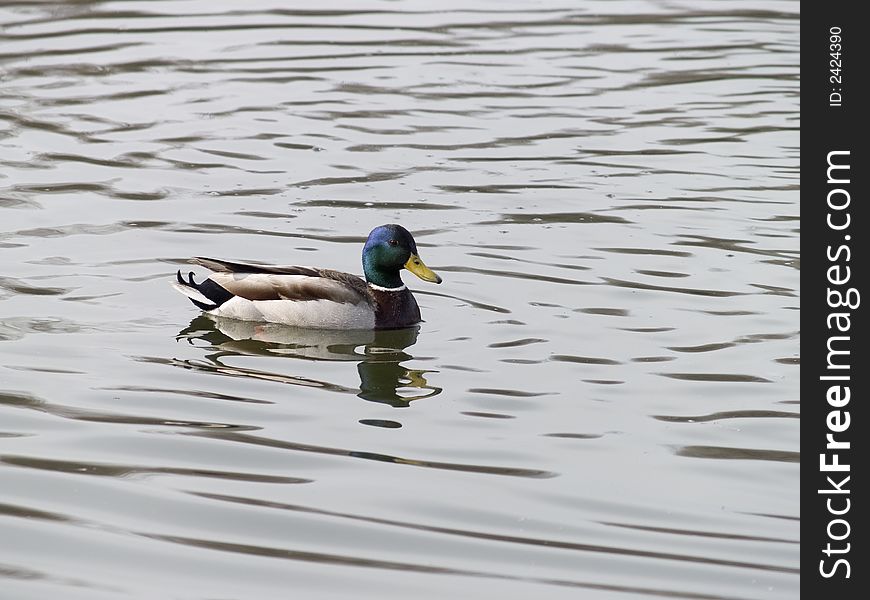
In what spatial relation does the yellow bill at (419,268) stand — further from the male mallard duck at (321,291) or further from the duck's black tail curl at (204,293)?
the duck's black tail curl at (204,293)

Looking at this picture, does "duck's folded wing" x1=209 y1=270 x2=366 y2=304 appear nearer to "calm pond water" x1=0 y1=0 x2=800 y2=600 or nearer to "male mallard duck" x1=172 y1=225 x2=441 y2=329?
"male mallard duck" x1=172 y1=225 x2=441 y2=329

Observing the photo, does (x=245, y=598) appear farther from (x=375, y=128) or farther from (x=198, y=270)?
(x=375, y=128)

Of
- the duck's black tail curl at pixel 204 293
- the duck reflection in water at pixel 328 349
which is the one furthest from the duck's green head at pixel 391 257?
the duck's black tail curl at pixel 204 293

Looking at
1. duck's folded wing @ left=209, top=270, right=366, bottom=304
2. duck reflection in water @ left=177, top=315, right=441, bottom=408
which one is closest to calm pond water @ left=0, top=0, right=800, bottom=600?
duck reflection in water @ left=177, top=315, right=441, bottom=408

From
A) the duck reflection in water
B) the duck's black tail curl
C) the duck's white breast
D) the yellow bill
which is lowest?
the duck reflection in water

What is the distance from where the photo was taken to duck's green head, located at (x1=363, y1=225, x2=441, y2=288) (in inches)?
383

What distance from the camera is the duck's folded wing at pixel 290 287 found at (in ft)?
30.9

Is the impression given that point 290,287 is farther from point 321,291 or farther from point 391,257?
point 391,257

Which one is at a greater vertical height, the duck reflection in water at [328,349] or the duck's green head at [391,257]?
the duck's green head at [391,257]

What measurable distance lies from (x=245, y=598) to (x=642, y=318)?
4.26 m

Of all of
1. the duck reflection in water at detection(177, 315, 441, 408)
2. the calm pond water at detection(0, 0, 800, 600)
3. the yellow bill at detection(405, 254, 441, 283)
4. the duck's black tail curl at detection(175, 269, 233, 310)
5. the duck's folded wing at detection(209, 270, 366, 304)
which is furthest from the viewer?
the yellow bill at detection(405, 254, 441, 283)

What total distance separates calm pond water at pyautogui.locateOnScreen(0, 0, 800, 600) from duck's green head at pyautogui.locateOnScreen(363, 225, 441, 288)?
0.98ft

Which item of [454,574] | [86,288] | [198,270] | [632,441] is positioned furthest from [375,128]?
[454,574]

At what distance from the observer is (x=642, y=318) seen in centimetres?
937
